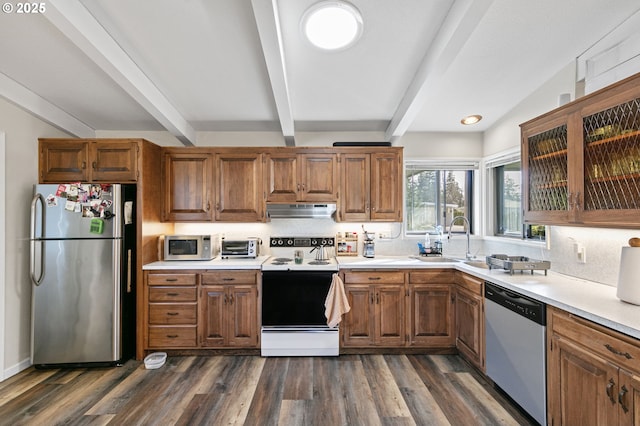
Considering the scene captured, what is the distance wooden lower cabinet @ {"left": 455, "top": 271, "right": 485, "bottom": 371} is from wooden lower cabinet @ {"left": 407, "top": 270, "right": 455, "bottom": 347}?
78 millimetres

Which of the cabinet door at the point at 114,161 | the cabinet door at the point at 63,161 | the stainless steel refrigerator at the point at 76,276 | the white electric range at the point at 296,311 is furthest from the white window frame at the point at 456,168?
the cabinet door at the point at 63,161

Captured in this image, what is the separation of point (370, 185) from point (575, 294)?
205cm

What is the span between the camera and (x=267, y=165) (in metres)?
3.48

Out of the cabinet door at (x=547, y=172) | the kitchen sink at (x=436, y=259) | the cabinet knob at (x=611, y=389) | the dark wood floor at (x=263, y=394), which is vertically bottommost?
the dark wood floor at (x=263, y=394)

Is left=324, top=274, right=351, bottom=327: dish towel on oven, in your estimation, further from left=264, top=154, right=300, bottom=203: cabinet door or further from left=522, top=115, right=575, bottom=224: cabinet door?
left=522, top=115, right=575, bottom=224: cabinet door

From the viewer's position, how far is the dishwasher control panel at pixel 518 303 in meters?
1.94

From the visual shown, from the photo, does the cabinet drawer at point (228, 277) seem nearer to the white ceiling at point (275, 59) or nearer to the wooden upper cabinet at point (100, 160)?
the wooden upper cabinet at point (100, 160)

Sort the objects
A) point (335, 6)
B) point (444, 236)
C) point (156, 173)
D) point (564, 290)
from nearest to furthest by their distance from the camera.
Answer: point (335, 6) → point (564, 290) → point (156, 173) → point (444, 236)

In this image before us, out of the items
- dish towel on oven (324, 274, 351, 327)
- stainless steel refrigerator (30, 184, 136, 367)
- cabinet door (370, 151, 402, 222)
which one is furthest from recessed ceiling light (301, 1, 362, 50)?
stainless steel refrigerator (30, 184, 136, 367)

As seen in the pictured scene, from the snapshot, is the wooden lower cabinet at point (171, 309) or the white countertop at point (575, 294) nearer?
the white countertop at point (575, 294)

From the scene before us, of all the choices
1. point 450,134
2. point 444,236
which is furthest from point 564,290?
point 450,134

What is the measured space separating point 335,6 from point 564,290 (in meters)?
2.35

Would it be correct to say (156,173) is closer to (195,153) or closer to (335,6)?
(195,153)

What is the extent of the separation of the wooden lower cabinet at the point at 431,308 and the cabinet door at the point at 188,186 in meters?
2.34
